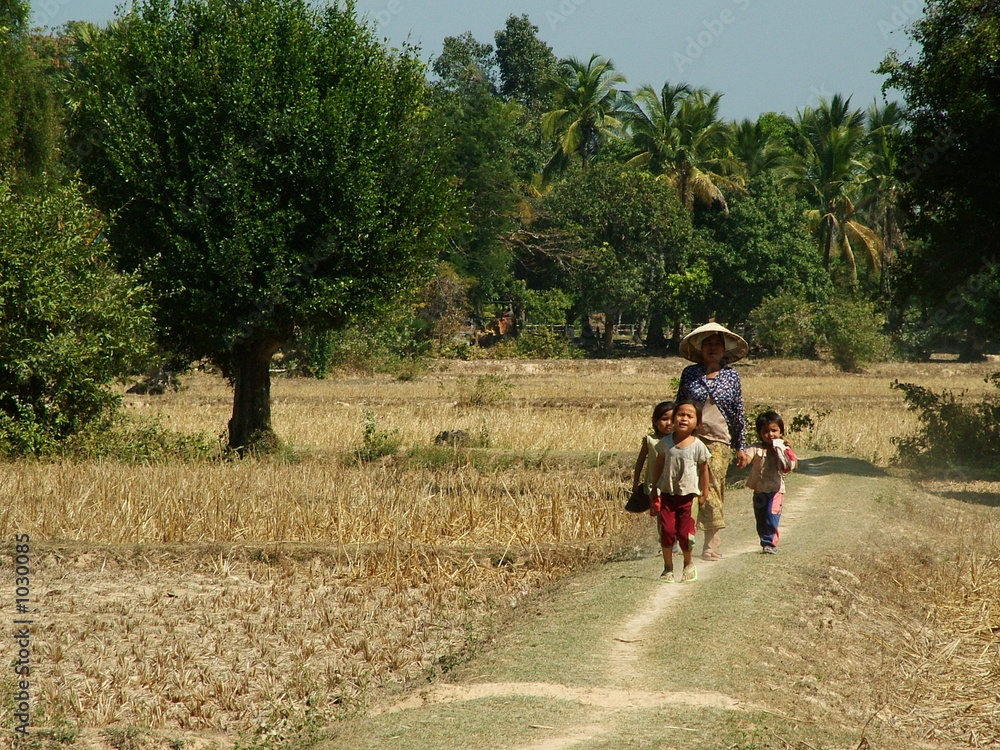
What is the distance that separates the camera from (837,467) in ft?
50.0

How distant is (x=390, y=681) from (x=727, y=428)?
3.57 metres

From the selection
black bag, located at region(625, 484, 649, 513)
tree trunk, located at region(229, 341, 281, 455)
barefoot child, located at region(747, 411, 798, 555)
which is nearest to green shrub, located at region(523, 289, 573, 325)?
tree trunk, located at region(229, 341, 281, 455)

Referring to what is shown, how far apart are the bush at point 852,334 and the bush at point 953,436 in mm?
26646

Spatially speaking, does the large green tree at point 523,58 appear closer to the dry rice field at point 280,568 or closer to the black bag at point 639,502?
the dry rice field at point 280,568

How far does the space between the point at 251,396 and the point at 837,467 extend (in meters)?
9.23

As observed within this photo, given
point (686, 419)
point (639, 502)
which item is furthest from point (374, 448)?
point (686, 419)

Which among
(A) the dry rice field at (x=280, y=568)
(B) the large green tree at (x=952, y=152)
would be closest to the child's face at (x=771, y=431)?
(A) the dry rice field at (x=280, y=568)

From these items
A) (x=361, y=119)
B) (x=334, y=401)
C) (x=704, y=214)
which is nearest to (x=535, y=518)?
(x=361, y=119)

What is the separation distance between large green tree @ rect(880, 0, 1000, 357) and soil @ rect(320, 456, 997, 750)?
8.09m

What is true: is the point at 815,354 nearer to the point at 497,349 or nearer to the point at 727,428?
the point at 497,349

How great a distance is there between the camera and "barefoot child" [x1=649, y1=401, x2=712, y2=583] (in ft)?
26.6

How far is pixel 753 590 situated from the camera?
8.12 metres

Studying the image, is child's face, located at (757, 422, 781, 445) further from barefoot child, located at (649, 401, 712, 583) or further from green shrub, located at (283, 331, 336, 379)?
green shrub, located at (283, 331, 336, 379)

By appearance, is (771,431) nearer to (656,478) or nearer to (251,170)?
(656,478)
